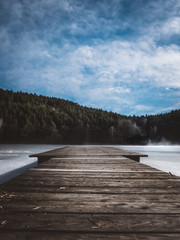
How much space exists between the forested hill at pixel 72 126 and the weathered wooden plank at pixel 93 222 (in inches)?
2519

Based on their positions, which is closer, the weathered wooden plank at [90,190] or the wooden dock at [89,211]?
the wooden dock at [89,211]

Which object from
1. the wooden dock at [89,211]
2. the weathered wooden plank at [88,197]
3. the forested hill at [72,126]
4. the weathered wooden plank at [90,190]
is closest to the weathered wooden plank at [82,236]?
the wooden dock at [89,211]

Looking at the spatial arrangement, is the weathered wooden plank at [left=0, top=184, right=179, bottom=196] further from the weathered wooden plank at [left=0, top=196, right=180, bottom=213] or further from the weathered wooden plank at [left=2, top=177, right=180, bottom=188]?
the weathered wooden plank at [left=0, top=196, right=180, bottom=213]

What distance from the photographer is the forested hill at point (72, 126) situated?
6194cm

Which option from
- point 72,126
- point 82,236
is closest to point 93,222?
point 82,236

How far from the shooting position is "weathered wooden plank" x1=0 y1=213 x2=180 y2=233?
1.15 metres

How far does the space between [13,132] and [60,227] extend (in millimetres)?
65759

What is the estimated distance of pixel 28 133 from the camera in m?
61.6

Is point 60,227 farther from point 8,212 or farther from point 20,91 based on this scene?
point 20,91

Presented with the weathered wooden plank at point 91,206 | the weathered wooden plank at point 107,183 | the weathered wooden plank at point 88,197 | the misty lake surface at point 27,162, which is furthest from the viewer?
the misty lake surface at point 27,162

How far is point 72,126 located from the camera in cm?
7025

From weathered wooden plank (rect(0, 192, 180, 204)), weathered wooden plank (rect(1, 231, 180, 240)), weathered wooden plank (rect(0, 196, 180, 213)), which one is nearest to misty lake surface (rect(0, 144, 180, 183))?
weathered wooden plank (rect(0, 192, 180, 204))

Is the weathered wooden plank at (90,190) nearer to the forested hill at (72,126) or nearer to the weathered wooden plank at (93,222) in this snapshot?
the weathered wooden plank at (93,222)

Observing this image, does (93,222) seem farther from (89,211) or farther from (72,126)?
(72,126)
